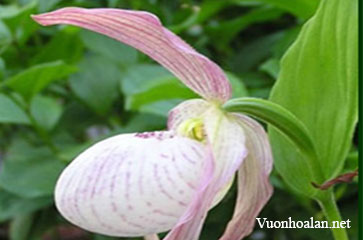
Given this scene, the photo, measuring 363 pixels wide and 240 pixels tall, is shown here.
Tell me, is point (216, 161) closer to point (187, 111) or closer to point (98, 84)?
point (187, 111)

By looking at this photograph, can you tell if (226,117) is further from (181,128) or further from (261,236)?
(261,236)

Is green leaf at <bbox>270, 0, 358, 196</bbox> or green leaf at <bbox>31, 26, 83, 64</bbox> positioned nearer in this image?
green leaf at <bbox>270, 0, 358, 196</bbox>

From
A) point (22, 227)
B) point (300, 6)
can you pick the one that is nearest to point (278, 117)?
point (300, 6)

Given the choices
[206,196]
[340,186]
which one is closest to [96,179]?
[206,196]

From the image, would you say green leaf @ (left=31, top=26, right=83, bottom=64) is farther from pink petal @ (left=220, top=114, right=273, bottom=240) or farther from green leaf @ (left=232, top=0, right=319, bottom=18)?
pink petal @ (left=220, top=114, right=273, bottom=240)

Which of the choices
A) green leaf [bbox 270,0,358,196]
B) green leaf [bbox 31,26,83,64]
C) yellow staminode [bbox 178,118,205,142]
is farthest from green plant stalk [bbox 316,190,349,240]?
green leaf [bbox 31,26,83,64]

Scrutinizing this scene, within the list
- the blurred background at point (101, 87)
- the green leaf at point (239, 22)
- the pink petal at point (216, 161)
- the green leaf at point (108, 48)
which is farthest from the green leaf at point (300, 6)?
the pink petal at point (216, 161)

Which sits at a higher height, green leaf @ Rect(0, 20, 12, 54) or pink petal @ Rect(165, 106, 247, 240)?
pink petal @ Rect(165, 106, 247, 240)
